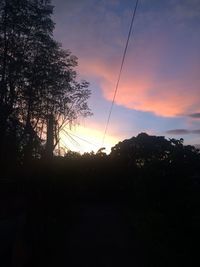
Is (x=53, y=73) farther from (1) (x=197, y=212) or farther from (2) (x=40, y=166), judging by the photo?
(1) (x=197, y=212)

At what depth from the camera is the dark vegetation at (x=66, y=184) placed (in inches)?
414

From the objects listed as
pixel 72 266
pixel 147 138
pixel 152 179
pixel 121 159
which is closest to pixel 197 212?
pixel 152 179

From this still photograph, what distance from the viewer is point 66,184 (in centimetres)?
1967

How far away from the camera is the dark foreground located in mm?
9602

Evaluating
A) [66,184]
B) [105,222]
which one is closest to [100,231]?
[105,222]

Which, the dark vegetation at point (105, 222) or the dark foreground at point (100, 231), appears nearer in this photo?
the dark foreground at point (100, 231)

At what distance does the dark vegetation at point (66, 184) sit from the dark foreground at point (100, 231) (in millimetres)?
34

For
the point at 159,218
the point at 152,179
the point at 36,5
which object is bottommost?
the point at 159,218

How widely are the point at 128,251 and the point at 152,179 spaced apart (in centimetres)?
566

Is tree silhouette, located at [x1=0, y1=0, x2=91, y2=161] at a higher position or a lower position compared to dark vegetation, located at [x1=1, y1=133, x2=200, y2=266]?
higher

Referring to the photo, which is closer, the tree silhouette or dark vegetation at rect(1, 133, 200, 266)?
dark vegetation at rect(1, 133, 200, 266)

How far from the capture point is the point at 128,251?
452 inches

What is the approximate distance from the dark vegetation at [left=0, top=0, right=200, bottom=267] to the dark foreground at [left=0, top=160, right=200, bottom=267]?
0.03 metres

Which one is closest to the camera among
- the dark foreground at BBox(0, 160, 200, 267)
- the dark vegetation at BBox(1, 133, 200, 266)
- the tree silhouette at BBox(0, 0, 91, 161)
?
the dark foreground at BBox(0, 160, 200, 267)
